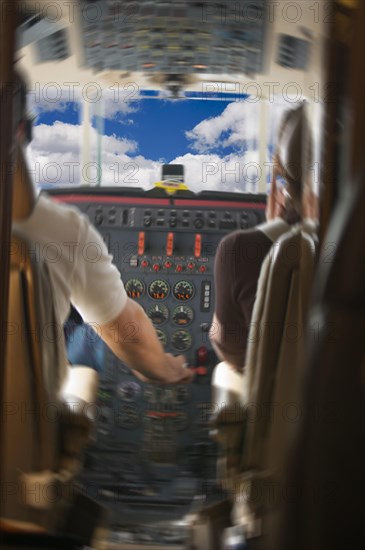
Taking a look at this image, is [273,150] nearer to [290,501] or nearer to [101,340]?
[101,340]

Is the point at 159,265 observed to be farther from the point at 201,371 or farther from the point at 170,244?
the point at 201,371

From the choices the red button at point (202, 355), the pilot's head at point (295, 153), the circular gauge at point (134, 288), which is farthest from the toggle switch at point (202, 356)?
the pilot's head at point (295, 153)

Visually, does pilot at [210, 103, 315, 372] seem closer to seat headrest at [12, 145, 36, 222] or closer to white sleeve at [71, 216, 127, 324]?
white sleeve at [71, 216, 127, 324]

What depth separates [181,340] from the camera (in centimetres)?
81

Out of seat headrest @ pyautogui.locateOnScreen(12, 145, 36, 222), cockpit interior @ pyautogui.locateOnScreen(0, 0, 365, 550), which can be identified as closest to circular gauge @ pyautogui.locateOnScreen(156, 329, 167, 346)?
cockpit interior @ pyautogui.locateOnScreen(0, 0, 365, 550)

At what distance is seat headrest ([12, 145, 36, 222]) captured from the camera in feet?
2.62

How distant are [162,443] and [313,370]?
0.32m

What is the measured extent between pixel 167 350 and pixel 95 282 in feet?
0.41

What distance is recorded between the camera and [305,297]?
81cm

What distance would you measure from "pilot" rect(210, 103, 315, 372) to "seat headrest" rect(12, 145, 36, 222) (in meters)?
0.24

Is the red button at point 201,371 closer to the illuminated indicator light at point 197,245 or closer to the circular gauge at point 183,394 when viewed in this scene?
the circular gauge at point 183,394

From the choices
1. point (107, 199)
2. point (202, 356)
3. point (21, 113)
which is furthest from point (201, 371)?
point (21, 113)

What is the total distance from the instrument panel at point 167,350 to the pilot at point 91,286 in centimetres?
1

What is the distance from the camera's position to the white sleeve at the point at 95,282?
795 mm
